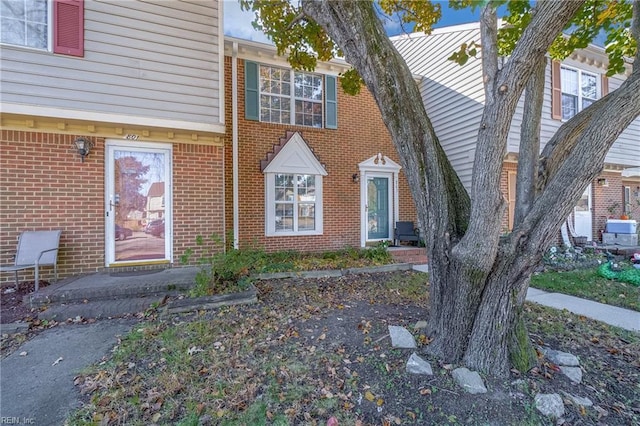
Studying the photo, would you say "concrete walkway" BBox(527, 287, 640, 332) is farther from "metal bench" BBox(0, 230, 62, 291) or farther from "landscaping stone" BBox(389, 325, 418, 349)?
"metal bench" BBox(0, 230, 62, 291)

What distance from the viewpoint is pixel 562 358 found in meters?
2.75

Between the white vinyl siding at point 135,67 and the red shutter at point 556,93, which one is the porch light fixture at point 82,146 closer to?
the white vinyl siding at point 135,67

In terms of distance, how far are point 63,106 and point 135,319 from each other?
12.0 feet

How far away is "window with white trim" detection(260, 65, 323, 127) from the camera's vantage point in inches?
308

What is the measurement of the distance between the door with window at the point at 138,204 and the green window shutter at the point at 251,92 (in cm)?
241

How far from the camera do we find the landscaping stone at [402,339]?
291 cm

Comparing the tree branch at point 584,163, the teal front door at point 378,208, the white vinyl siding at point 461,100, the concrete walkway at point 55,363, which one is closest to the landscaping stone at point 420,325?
the tree branch at point 584,163

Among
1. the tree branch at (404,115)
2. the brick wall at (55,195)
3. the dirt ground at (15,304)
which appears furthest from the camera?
the brick wall at (55,195)

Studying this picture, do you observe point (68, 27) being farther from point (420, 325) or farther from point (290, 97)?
point (420, 325)

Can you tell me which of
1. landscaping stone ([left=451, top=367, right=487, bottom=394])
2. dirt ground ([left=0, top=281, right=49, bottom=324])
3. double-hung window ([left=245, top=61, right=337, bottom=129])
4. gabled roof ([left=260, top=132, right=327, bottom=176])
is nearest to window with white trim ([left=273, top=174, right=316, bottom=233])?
gabled roof ([left=260, top=132, right=327, bottom=176])

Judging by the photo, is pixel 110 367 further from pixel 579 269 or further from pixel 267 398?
pixel 579 269

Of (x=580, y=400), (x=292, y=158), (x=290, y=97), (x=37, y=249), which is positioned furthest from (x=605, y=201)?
(x=37, y=249)

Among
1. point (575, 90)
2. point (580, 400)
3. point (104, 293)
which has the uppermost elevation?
point (575, 90)

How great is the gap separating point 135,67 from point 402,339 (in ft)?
19.7
